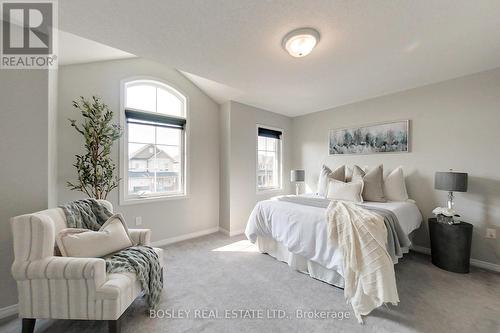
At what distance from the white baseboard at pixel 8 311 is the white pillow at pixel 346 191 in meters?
3.47

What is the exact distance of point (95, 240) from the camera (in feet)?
5.04

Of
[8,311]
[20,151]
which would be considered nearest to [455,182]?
[20,151]

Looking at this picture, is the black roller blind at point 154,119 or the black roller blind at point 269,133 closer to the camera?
the black roller blind at point 154,119

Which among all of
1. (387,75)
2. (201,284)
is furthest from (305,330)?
(387,75)

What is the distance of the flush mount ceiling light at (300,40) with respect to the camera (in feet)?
5.54

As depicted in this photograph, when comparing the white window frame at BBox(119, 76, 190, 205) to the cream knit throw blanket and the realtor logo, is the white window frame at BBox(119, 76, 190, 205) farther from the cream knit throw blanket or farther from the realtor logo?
the cream knit throw blanket

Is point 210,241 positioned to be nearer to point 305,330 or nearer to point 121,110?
point 305,330

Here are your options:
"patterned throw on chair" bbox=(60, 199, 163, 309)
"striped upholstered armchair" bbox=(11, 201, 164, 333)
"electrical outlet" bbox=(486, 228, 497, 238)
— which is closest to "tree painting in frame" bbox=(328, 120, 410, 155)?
"electrical outlet" bbox=(486, 228, 497, 238)

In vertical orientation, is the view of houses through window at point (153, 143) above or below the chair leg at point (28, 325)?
above

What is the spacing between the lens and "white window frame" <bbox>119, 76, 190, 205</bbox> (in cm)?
275

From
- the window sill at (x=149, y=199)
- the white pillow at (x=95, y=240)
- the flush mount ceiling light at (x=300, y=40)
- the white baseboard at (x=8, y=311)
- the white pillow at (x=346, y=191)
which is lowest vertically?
the white baseboard at (x=8, y=311)

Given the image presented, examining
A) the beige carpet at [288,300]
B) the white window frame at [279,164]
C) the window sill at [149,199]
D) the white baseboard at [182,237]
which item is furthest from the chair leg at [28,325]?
the white window frame at [279,164]

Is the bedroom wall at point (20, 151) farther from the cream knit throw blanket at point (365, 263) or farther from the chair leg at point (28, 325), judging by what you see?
the cream knit throw blanket at point (365, 263)

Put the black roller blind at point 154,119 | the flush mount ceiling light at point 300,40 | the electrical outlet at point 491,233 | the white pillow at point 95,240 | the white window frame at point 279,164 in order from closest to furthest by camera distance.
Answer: the white pillow at point 95,240 → the flush mount ceiling light at point 300,40 → the electrical outlet at point 491,233 → the black roller blind at point 154,119 → the white window frame at point 279,164
